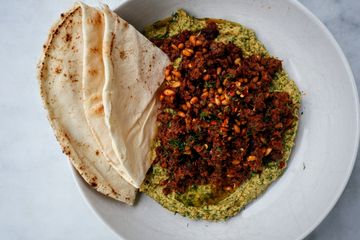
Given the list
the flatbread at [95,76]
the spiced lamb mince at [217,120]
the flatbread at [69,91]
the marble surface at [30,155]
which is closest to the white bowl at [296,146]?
the spiced lamb mince at [217,120]

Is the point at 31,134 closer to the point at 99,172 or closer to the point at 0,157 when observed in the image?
the point at 0,157

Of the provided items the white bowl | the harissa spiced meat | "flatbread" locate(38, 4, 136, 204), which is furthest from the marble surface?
the harissa spiced meat

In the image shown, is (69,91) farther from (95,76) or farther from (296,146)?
(296,146)

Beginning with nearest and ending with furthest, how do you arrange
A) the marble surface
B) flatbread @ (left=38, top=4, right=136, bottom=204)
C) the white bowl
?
flatbread @ (left=38, top=4, right=136, bottom=204) < the white bowl < the marble surface

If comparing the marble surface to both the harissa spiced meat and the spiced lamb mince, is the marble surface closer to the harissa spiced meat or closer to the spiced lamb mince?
the spiced lamb mince

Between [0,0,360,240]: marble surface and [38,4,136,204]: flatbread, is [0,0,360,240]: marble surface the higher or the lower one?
the lower one

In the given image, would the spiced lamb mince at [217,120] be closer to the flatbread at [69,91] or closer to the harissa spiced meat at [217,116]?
the harissa spiced meat at [217,116]
